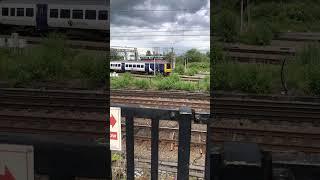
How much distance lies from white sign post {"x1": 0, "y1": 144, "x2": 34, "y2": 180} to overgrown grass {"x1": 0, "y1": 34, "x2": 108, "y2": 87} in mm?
6578

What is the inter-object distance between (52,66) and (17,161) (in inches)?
294

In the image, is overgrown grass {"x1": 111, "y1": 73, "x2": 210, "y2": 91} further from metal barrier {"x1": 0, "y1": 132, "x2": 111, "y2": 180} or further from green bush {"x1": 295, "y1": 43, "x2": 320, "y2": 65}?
metal barrier {"x1": 0, "y1": 132, "x2": 111, "y2": 180}

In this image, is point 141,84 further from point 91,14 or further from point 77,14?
point 91,14

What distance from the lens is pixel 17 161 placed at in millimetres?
1283

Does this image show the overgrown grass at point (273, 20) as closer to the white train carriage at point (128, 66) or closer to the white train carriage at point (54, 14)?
the white train carriage at point (54, 14)

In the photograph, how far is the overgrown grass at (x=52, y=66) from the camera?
7.98m

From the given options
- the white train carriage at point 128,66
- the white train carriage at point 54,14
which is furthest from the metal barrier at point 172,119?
the white train carriage at point 128,66

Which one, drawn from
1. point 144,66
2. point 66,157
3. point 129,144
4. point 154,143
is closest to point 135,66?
point 144,66

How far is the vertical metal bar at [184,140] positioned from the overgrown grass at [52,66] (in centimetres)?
641

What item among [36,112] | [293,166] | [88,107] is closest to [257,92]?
[88,107]

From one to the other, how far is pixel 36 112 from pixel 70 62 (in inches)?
119

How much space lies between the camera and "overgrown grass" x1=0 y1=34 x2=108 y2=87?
314 inches

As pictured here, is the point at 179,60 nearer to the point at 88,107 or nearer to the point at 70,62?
the point at 70,62

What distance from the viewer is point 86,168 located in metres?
1.37
